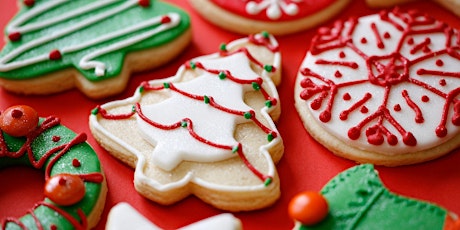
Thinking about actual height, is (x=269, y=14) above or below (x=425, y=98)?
above

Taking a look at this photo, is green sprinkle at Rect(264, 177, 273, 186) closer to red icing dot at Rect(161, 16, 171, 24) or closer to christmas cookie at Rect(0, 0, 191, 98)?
christmas cookie at Rect(0, 0, 191, 98)

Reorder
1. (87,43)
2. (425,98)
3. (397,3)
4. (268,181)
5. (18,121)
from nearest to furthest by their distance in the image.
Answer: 1. (268,181)
2. (18,121)
3. (425,98)
4. (87,43)
5. (397,3)

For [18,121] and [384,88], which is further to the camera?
[384,88]

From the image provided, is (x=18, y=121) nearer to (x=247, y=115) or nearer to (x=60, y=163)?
(x=60, y=163)

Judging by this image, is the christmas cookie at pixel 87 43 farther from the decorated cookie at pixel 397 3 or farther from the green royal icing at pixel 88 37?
the decorated cookie at pixel 397 3

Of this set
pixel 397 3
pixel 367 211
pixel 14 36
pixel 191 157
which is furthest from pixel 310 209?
pixel 14 36

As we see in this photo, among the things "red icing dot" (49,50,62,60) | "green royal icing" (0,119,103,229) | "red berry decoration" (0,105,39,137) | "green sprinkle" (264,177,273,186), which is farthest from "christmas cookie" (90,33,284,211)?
"red icing dot" (49,50,62,60)

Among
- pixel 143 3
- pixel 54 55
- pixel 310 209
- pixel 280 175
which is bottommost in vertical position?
pixel 280 175
